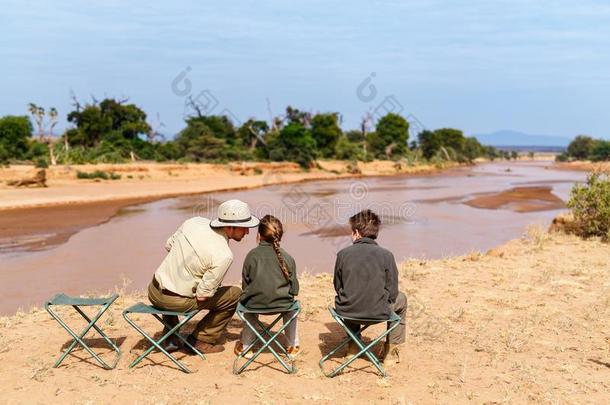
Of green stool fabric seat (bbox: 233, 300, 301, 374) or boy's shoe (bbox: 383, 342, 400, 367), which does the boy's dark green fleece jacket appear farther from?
boy's shoe (bbox: 383, 342, 400, 367)

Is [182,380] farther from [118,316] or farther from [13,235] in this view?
[13,235]

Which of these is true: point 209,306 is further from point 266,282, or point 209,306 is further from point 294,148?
point 294,148

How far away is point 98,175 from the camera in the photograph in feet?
95.5

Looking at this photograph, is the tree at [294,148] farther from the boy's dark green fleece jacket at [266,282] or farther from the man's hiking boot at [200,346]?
the boy's dark green fleece jacket at [266,282]

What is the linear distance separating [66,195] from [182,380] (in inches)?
815

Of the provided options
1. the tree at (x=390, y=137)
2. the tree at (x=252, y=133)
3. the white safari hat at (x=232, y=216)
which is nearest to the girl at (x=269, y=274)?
the white safari hat at (x=232, y=216)

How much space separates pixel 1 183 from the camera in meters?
24.1

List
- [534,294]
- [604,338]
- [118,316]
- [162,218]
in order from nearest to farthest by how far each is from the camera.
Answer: [604,338] → [118,316] → [534,294] → [162,218]

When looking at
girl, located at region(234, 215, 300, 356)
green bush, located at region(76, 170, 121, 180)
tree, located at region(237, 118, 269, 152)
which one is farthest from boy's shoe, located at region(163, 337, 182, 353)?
tree, located at region(237, 118, 269, 152)

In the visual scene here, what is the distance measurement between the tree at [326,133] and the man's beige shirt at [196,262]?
5063 centimetres

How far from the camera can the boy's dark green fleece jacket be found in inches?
181

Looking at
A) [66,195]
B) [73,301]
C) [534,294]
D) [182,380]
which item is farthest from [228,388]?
[66,195]

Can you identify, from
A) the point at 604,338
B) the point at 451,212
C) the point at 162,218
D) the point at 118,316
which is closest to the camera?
the point at 604,338

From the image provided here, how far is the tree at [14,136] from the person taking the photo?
34656mm
